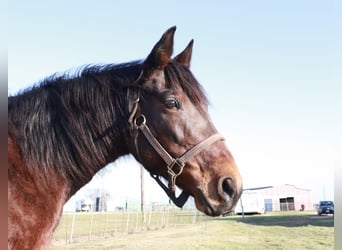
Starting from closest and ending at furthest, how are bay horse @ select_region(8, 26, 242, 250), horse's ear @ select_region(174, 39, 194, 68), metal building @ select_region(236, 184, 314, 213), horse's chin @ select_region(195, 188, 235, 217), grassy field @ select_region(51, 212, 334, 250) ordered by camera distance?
bay horse @ select_region(8, 26, 242, 250) < horse's chin @ select_region(195, 188, 235, 217) < horse's ear @ select_region(174, 39, 194, 68) < grassy field @ select_region(51, 212, 334, 250) < metal building @ select_region(236, 184, 314, 213)

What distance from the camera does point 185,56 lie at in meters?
3.15

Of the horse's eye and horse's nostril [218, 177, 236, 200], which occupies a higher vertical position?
the horse's eye

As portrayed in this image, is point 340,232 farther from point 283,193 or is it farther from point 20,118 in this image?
point 283,193

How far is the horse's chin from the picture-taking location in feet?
8.27

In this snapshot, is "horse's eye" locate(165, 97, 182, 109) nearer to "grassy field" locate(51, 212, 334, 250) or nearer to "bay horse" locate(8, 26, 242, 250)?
"bay horse" locate(8, 26, 242, 250)

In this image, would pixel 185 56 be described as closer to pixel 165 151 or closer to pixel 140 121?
pixel 140 121

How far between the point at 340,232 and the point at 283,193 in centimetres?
8264

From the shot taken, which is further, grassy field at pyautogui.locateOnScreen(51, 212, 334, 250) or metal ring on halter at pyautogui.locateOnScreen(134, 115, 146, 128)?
grassy field at pyautogui.locateOnScreen(51, 212, 334, 250)

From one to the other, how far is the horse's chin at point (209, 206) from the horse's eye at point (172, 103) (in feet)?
2.17

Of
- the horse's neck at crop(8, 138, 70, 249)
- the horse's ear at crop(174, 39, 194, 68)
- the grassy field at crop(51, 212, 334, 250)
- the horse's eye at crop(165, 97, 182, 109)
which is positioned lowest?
the grassy field at crop(51, 212, 334, 250)

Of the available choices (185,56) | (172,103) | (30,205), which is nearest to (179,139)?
(172,103)

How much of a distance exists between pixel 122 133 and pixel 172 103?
470 mm

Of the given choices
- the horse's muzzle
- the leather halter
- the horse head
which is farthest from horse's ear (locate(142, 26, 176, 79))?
the horse's muzzle

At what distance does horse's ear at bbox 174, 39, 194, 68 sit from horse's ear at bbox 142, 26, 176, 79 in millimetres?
345
